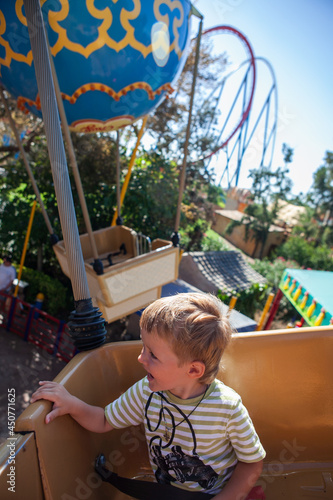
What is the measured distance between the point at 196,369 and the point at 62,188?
2.16ft

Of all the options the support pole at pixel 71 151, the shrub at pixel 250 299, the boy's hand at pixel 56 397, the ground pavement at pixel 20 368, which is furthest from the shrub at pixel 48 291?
the boy's hand at pixel 56 397

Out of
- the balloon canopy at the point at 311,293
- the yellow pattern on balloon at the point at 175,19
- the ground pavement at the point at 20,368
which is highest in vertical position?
the yellow pattern on balloon at the point at 175,19

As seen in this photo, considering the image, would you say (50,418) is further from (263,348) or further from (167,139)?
(167,139)

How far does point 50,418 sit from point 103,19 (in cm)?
167

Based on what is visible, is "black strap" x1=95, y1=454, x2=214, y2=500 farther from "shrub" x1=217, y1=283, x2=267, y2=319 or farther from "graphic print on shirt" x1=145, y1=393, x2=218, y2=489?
"shrub" x1=217, y1=283, x2=267, y2=319

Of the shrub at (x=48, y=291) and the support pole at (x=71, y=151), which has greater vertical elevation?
the support pole at (x=71, y=151)

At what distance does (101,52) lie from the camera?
5.08ft

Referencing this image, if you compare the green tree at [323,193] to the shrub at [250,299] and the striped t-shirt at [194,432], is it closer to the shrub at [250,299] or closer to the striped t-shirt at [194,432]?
the shrub at [250,299]

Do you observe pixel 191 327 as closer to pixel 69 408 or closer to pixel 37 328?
pixel 69 408

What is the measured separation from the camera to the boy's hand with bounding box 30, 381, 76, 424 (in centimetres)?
82

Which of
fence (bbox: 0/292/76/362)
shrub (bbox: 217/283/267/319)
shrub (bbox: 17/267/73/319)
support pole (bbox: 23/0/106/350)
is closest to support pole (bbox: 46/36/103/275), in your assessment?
support pole (bbox: 23/0/106/350)

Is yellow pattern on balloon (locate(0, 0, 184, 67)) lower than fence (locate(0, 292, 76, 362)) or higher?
higher

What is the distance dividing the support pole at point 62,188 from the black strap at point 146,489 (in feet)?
1.31

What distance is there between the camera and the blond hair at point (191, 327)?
82 cm
